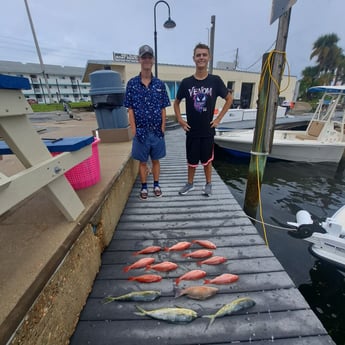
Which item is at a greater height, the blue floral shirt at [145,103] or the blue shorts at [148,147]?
the blue floral shirt at [145,103]

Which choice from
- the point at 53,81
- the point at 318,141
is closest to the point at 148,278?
the point at 318,141

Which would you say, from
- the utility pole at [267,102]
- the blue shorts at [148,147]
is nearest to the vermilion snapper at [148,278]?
the blue shorts at [148,147]

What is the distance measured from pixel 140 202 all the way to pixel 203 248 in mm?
1213

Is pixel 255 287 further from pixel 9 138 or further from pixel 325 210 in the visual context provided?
pixel 325 210

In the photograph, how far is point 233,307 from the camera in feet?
4.61

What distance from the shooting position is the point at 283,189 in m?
6.00

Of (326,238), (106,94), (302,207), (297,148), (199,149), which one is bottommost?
(302,207)

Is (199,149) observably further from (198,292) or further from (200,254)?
(198,292)

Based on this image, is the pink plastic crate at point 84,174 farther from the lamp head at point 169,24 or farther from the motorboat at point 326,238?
the lamp head at point 169,24

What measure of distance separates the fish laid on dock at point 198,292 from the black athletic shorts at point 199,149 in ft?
5.61

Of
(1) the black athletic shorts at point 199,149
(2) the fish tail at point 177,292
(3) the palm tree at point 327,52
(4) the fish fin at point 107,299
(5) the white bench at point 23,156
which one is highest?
(3) the palm tree at point 327,52

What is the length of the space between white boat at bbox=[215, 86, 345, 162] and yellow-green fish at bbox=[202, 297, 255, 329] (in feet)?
21.8

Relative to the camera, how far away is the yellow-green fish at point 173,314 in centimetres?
135

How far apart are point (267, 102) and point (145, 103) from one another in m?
1.69
